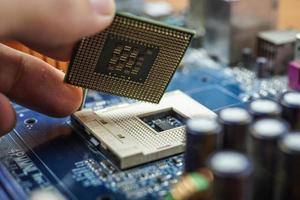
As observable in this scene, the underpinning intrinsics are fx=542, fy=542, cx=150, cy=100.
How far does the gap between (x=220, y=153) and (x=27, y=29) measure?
58cm

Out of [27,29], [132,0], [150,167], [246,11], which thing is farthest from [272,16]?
[27,29]

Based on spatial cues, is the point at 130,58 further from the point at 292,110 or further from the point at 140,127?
the point at 292,110

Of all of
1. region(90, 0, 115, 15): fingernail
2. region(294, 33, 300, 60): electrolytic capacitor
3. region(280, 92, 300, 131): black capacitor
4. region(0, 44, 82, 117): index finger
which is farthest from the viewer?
region(294, 33, 300, 60): electrolytic capacitor

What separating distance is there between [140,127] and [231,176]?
2.05ft

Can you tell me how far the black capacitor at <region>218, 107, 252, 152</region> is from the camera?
1.16 metres

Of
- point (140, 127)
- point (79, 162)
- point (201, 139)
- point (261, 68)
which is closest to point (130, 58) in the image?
point (140, 127)

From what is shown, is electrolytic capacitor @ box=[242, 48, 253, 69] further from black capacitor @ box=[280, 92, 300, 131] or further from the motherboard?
black capacitor @ box=[280, 92, 300, 131]

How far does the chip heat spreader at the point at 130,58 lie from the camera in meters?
1.46

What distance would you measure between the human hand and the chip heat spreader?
6 cm

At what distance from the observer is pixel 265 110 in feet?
3.91

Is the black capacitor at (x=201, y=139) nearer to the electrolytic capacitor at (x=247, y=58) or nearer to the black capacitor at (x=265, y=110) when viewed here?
the black capacitor at (x=265, y=110)

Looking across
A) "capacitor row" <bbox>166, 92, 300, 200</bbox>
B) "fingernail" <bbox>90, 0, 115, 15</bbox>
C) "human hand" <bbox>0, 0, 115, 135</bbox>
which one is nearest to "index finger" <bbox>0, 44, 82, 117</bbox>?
"human hand" <bbox>0, 0, 115, 135</bbox>

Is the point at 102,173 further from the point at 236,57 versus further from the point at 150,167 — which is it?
the point at 236,57

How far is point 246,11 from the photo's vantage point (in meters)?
2.14
